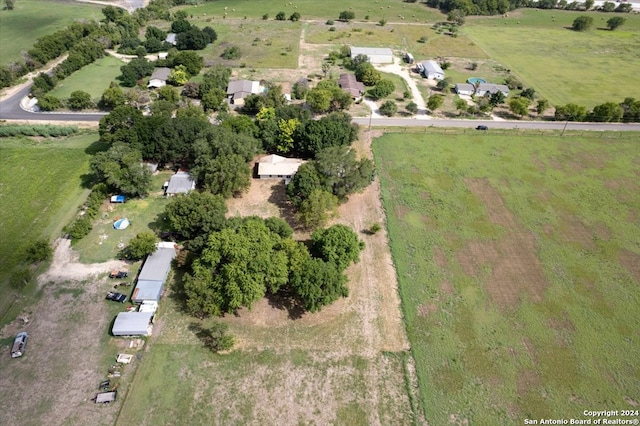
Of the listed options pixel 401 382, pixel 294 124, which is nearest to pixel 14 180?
pixel 294 124

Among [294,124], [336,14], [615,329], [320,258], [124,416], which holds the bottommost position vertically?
[124,416]

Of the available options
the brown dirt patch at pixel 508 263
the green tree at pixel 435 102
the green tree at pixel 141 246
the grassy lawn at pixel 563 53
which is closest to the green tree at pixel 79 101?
the green tree at pixel 141 246

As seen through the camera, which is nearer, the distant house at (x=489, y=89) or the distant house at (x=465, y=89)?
the distant house at (x=489, y=89)

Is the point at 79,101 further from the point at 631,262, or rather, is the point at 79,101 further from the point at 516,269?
the point at 631,262

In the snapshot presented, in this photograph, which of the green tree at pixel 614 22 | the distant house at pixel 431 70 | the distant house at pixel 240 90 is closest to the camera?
the distant house at pixel 240 90

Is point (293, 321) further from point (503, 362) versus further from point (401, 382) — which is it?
point (503, 362)

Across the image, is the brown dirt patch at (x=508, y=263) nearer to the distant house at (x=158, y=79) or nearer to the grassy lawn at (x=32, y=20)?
the distant house at (x=158, y=79)

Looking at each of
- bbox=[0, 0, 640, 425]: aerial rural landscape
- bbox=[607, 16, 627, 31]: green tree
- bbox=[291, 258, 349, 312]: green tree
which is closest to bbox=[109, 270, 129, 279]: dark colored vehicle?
bbox=[0, 0, 640, 425]: aerial rural landscape

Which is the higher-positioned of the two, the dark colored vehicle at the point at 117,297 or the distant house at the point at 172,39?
the distant house at the point at 172,39

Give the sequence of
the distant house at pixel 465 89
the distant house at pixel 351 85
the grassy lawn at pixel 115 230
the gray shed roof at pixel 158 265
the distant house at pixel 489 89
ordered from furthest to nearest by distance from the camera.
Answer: the distant house at pixel 465 89 → the distant house at pixel 489 89 → the distant house at pixel 351 85 → the grassy lawn at pixel 115 230 → the gray shed roof at pixel 158 265
